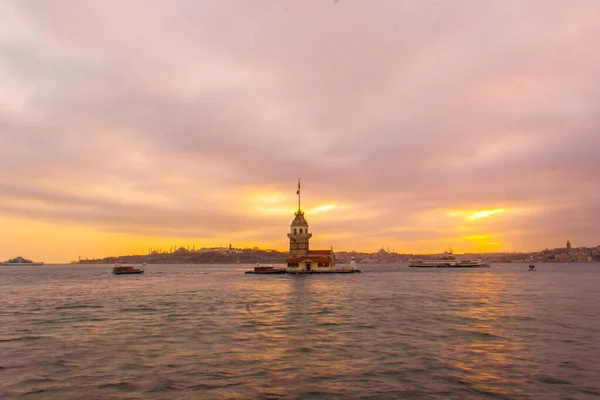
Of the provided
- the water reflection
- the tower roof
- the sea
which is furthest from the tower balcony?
the water reflection

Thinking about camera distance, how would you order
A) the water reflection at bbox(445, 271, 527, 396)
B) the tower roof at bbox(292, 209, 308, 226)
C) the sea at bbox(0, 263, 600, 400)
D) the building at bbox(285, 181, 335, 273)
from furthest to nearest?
1. the tower roof at bbox(292, 209, 308, 226)
2. the building at bbox(285, 181, 335, 273)
3. the water reflection at bbox(445, 271, 527, 396)
4. the sea at bbox(0, 263, 600, 400)

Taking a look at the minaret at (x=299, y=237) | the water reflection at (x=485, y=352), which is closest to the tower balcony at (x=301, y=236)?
the minaret at (x=299, y=237)

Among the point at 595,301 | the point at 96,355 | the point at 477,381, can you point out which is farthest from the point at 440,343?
the point at 595,301

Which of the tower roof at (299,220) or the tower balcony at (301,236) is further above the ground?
the tower roof at (299,220)

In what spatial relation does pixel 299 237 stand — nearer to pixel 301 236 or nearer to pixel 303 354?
pixel 301 236

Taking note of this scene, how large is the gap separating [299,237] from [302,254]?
15.4 ft

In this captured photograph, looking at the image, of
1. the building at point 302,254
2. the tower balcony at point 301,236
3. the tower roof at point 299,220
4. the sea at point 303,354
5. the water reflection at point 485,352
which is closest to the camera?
the sea at point 303,354

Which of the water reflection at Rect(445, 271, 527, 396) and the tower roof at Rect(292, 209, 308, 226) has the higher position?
the tower roof at Rect(292, 209, 308, 226)

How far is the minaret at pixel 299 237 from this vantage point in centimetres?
11688

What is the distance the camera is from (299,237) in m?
117

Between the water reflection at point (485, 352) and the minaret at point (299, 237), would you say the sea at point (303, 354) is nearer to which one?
the water reflection at point (485, 352)

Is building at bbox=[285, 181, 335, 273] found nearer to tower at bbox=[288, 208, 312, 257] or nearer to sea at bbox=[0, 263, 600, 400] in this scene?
tower at bbox=[288, 208, 312, 257]

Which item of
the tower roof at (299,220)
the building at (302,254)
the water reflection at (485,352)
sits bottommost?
the water reflection at (485,352)

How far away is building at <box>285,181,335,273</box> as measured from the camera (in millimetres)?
112125
